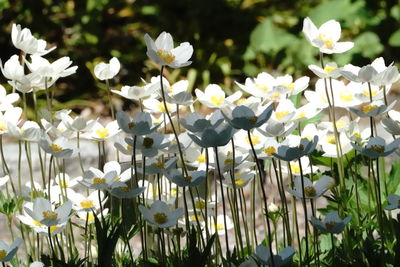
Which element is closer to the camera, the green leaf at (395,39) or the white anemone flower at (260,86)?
the white anemone flower at (260,86)

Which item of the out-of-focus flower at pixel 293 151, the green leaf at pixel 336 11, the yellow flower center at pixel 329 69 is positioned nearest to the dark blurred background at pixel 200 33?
the green leaf at pixel 336 11

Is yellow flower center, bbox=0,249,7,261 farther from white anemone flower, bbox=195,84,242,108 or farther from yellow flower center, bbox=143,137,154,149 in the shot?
white anemone flower, bbox=195,84,242,108

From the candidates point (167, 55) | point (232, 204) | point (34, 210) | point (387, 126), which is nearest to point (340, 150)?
point (387, 126)

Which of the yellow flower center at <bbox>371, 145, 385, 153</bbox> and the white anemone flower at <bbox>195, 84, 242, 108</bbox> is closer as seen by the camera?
the yellow flower center at <bbox>371, 145, 385, 153</bbox>

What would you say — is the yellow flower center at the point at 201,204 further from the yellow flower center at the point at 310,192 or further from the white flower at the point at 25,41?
the white flower at the point at 25,41

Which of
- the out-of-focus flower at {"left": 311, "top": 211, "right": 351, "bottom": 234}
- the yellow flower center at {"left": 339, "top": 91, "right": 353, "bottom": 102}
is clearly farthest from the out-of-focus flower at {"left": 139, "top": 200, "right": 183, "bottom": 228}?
the yellow flower center at {"left": 339, "top": 91, "right": 353, "bottom": 102}

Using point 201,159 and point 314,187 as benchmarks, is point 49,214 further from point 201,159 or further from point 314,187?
point 314,187
